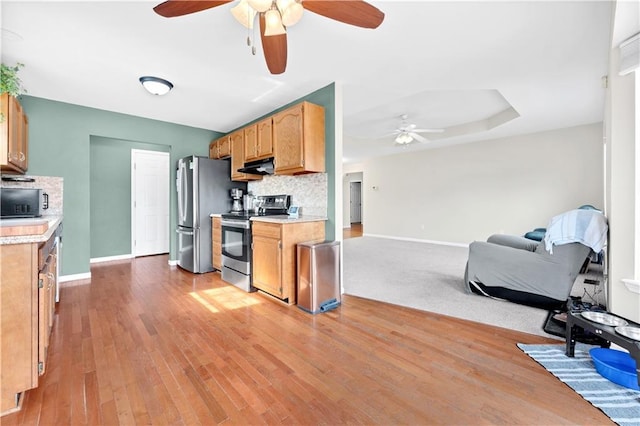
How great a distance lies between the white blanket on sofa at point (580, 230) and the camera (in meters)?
2.31

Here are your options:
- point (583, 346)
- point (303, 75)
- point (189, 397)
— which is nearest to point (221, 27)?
point (303, 75)

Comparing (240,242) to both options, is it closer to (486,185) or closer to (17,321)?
(17,321)

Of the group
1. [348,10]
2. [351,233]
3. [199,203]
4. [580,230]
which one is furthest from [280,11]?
[351,233]

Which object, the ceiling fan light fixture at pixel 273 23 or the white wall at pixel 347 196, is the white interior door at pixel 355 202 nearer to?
the white wall at pixel 347 196

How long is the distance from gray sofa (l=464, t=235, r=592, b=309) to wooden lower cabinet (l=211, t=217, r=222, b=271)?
3.47 metres

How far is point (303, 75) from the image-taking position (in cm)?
297

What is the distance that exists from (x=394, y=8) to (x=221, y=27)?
134 cm

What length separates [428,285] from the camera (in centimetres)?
362

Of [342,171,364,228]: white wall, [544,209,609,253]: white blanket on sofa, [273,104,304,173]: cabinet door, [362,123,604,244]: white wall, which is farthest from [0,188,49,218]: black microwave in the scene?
[342,171,364,228]: white wall

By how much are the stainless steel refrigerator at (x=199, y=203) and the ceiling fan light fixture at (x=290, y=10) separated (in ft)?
10.1

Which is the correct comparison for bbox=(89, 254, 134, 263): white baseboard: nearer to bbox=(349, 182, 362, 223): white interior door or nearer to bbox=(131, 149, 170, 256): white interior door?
bbox=(131, 149, 170, 256): white interior door

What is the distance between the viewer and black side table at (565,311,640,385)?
1.51 metres

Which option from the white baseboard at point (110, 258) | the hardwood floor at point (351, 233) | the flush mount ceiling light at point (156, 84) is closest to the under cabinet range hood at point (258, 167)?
the flush mount ceiling light at point (156, 84)

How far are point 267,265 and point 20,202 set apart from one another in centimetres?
273
